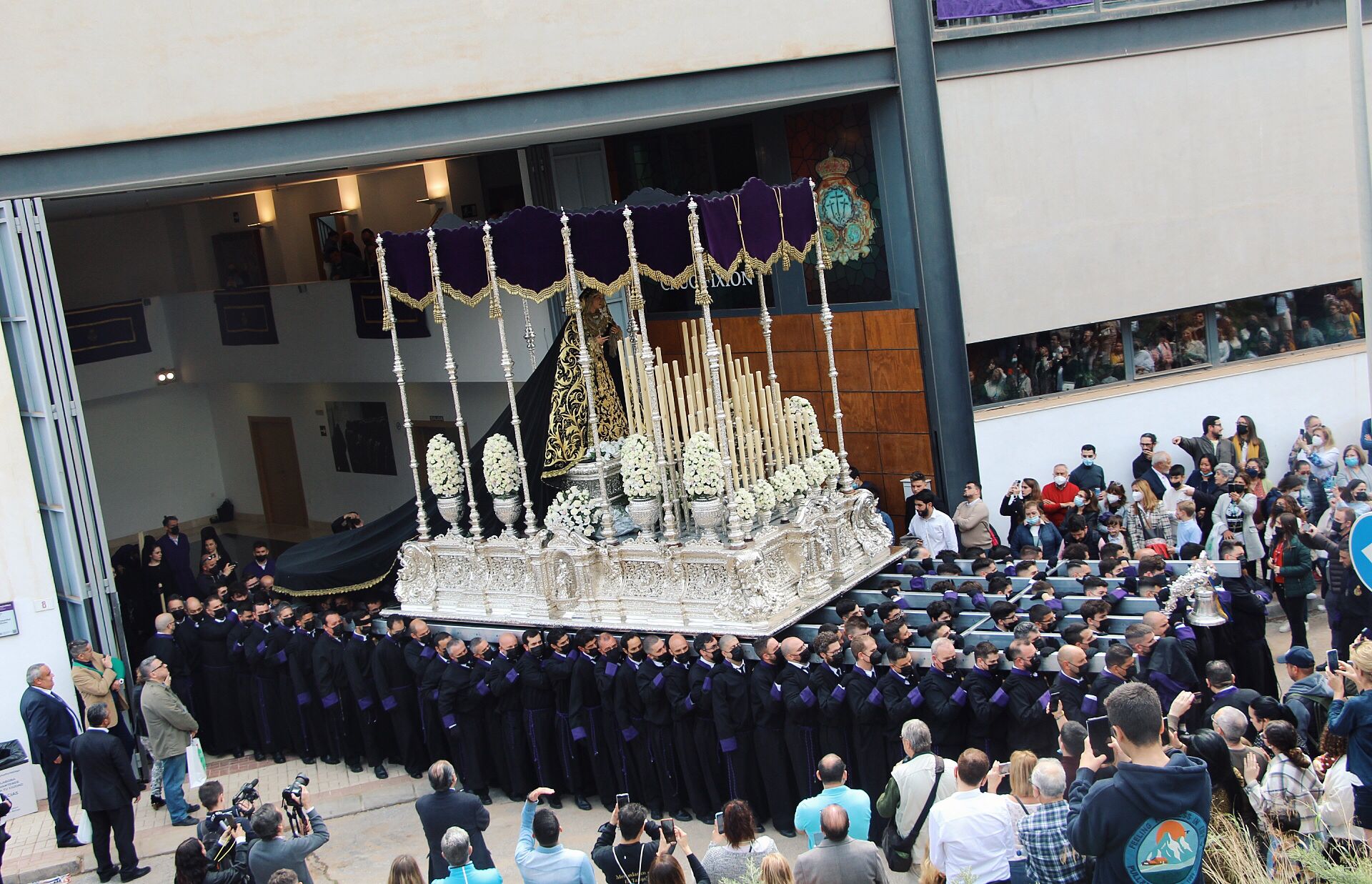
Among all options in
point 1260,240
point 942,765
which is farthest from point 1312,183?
point 942,765

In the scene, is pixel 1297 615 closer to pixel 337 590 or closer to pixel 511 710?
pixel 511 710

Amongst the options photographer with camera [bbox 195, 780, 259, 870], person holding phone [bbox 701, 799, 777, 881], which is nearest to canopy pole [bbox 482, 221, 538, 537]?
photographer with camera [bbox 195, 780, 259, 870]

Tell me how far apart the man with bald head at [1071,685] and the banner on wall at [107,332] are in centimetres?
1570

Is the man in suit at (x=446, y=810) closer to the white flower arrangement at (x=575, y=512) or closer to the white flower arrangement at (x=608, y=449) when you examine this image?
the white flower arrangement at (x=575, y=512)

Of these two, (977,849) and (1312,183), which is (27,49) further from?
(1312,183)

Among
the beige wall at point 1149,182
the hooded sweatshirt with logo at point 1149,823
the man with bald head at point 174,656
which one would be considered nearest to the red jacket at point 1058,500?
the beige wall at point 1149,182

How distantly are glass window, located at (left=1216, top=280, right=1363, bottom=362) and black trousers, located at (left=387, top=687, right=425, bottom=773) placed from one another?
31.9 ft

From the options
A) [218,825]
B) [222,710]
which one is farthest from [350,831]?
[218,825]

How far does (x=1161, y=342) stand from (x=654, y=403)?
21.9 feet

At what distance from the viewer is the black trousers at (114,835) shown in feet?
34.4

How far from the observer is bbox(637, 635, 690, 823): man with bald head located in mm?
10477

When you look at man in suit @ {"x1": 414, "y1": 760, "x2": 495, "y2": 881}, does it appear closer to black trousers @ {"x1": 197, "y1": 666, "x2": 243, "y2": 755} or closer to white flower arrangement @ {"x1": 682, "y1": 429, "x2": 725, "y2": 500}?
white flower arrangement @ {"x1": 682, "y1": 429, "x2": 725, "y2": 500}

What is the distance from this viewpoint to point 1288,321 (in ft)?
52.9

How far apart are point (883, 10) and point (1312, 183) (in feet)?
18.3
